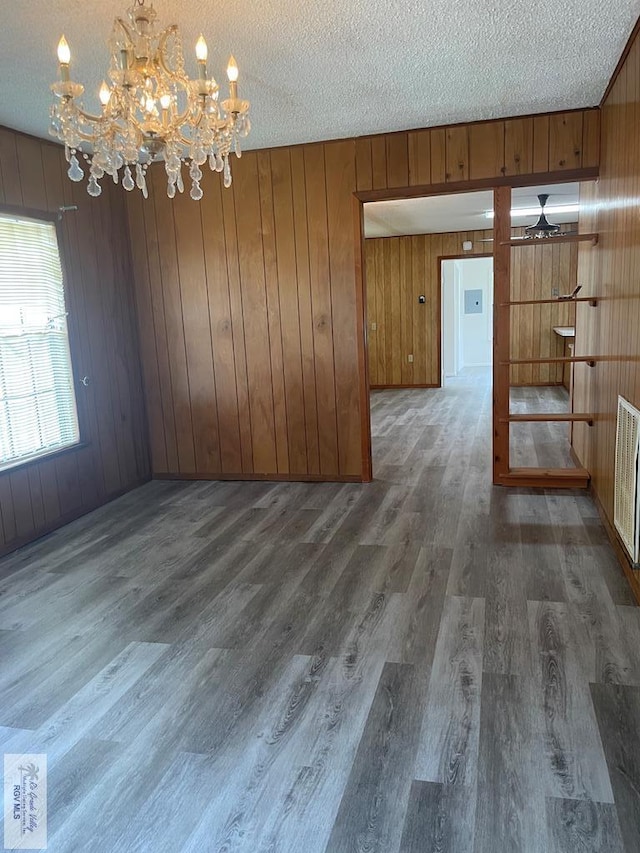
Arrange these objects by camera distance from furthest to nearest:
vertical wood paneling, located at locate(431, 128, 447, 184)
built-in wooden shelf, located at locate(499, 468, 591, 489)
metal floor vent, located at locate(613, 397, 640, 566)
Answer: built-in wooden shelf, located at locate(499, 468, 591, 489) < vertical wood paneling, located at locate(431, 128, 447, 184) < metal floor vent, located at locate(613, 397, 640, 566)

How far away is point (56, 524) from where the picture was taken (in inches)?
163

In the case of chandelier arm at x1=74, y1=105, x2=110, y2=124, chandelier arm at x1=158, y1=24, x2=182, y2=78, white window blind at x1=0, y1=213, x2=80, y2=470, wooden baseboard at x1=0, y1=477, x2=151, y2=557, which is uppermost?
chandelier arm at x1=158, y1=24, x2=182, y2=78

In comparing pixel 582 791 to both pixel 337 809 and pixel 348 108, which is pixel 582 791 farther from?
pixel 348 108

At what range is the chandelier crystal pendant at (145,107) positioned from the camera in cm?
228

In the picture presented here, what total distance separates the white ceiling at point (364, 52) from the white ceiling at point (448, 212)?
1.95m

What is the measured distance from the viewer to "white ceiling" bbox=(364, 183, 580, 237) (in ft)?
21.9

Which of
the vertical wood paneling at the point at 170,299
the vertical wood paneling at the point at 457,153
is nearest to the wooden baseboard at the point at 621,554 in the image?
the vertical wood paneling at the point at 457,153

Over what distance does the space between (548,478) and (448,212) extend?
4.31m

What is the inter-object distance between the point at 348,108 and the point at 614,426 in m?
2.45

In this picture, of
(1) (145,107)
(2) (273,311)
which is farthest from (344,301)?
(1) (145,107)

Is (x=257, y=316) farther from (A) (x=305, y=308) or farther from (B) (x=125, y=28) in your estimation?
(B) (x=125, y=28)

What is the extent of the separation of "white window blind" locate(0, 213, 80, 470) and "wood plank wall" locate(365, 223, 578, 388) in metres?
6.34

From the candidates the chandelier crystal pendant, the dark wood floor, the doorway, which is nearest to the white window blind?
the dark wood floor

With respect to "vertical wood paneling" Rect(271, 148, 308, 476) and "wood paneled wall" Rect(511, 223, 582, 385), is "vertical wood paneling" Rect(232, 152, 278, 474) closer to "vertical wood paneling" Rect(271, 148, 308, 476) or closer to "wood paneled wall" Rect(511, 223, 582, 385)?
"vertical wood paneling" Rect(271, 148, 308, 476)
